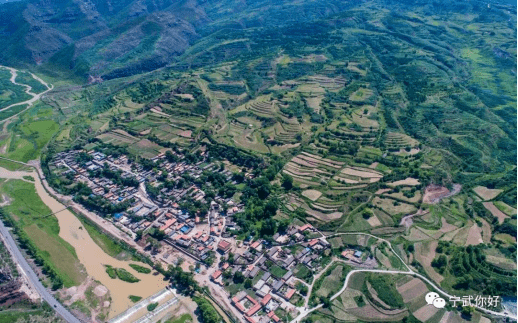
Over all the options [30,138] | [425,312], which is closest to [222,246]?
[425,312]

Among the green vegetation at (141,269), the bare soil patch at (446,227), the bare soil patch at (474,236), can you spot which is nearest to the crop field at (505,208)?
the bare soil patch at (474,236)

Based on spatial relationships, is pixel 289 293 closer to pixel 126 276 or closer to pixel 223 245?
pixel 223 245

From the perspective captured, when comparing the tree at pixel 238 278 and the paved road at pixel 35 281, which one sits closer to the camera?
the paved road at pixel 35 281

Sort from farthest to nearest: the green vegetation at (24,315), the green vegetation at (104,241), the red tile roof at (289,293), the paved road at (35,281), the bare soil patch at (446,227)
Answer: the bare soil patch at (446,227)
the green vegetation at (104,241)
the red tile roof at (289,293)
the paved road at (35,281)
the green vegetation at (24,315)

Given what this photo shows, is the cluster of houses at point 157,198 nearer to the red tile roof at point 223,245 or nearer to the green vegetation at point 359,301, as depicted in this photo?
the red tile roof at point 223,245

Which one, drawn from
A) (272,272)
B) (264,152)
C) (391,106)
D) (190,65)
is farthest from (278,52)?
(272,272)

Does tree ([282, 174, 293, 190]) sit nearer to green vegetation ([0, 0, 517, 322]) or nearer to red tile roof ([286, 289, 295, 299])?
green vegetation ([0, 0, 517, 322])
